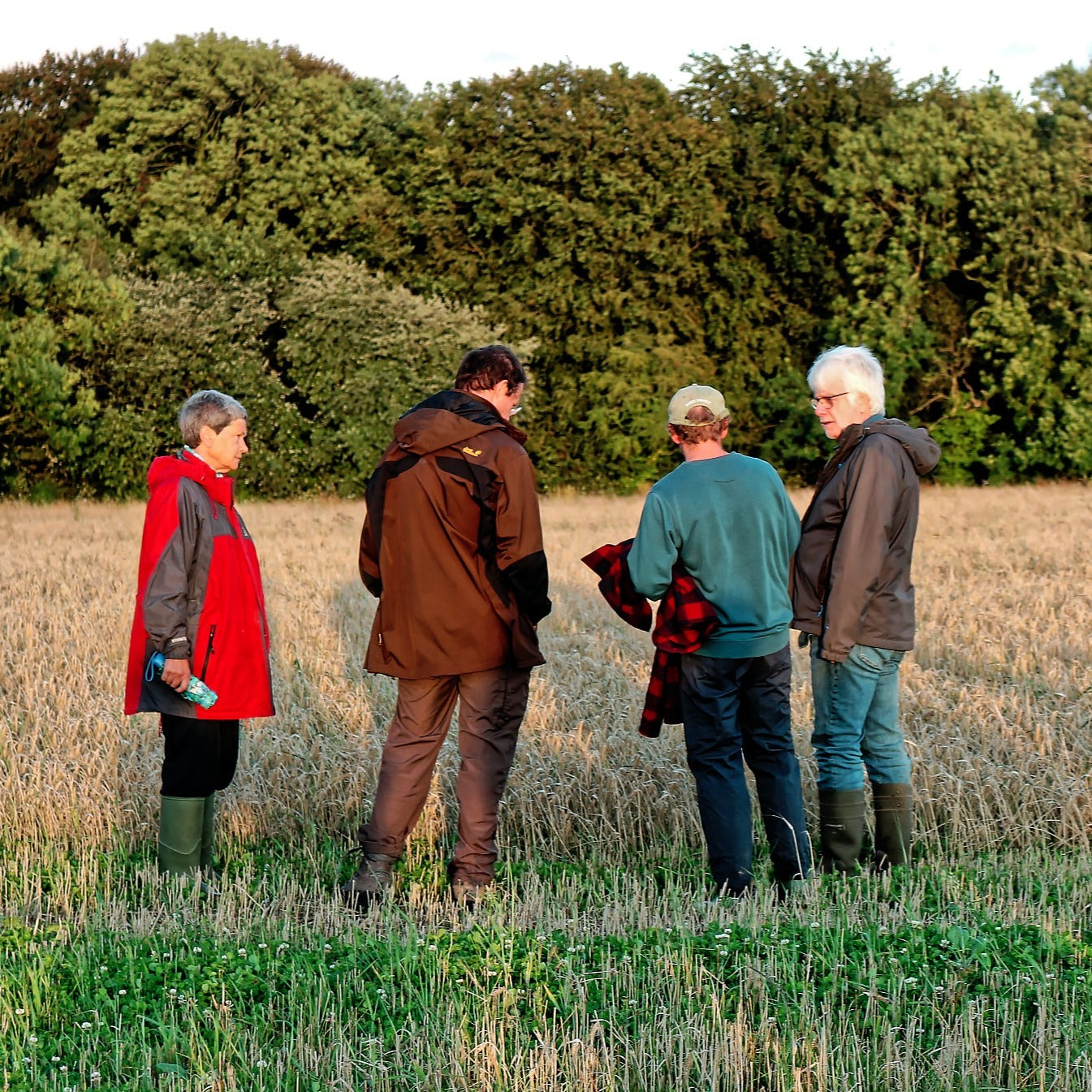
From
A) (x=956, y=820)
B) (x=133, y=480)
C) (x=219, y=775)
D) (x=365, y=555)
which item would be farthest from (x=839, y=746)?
Result: (x=133, y=480)

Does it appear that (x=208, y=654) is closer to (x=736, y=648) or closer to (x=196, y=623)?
(x=196, y=623)

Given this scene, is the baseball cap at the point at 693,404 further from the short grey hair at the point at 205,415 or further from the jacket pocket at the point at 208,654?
the jacket pocket at the point at 208,654

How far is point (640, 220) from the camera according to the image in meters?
30.8

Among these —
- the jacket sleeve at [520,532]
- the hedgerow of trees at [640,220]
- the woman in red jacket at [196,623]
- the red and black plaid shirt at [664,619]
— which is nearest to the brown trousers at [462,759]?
the jacket sleeve at [520,532]

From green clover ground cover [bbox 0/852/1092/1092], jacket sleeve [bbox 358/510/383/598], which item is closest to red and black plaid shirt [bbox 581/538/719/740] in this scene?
jacket sleeve [bbox 358/510/383/598]

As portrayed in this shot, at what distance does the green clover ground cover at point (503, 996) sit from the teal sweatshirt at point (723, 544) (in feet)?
3.58

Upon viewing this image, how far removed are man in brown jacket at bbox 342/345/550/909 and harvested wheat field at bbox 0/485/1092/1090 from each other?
0.35 m

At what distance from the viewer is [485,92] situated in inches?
1227

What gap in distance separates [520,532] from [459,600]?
36 centimetres

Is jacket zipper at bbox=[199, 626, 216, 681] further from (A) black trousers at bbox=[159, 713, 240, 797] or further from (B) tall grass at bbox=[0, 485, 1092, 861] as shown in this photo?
(B) tall grass at bbox=[0, 485, 1092, 861]

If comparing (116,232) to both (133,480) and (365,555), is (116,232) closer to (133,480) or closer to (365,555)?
(133,480)

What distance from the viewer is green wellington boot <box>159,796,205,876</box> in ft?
17.0

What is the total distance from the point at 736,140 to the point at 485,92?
21.2 feet

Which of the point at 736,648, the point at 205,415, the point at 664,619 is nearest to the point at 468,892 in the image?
the point at 664,619
